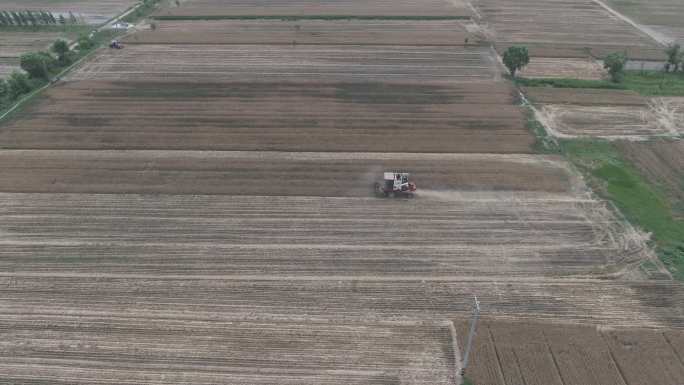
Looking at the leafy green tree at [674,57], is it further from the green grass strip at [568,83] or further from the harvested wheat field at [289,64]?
the harvested wheat field at [289,64]

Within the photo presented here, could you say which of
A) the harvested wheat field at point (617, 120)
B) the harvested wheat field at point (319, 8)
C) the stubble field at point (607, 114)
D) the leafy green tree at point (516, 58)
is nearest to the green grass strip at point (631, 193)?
the harvested wheat field at point (617, 120)

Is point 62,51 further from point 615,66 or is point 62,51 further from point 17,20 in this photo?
point 615,66

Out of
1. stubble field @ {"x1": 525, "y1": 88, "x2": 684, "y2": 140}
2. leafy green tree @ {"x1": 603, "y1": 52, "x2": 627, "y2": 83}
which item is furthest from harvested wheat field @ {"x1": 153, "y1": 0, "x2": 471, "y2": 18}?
stubble field @ {"x1": 525, "y1": 88, "x2": 684, "y2": 140}

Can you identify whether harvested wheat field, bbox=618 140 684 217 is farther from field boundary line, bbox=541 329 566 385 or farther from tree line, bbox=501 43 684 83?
field boundary line, bbox=541 329 566 385

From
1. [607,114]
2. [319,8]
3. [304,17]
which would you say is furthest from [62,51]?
[607,114]

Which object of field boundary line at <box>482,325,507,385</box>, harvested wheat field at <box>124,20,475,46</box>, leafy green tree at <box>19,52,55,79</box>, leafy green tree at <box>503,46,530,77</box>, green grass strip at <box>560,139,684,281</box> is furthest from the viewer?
A: harvested wheat field at <box>124,20,475,46</box>

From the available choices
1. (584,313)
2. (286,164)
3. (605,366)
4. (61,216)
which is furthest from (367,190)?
(61,216)

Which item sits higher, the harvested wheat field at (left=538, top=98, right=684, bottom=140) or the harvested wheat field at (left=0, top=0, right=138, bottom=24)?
the harvested wheat field at (left=0, top=0, right=138, bottom=24)
